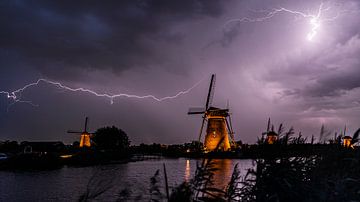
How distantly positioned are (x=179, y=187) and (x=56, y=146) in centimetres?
11038

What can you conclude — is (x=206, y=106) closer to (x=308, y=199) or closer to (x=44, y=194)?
(x=44, y=194)

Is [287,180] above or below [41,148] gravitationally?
above

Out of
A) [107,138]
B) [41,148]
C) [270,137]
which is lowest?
[41,148]

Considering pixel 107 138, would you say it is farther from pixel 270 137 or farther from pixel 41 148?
pixel 270 137

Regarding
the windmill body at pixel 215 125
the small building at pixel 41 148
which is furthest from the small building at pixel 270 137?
the windmill body at pixel 215 125

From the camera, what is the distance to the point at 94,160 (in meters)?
105

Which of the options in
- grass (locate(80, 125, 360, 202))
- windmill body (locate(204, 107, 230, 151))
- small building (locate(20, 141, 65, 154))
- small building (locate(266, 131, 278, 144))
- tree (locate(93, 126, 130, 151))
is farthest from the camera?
tree (locate(93, 126, 130, 151))

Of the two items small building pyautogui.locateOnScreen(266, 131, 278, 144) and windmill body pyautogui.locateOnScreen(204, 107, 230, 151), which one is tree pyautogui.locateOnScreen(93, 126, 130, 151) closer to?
windmill body pyautogui.locateOnScreen(204, 107, 230, 151)

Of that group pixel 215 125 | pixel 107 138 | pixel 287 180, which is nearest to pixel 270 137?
pixel 287 180

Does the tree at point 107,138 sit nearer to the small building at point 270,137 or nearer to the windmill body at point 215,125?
the windmill body at point 215,125

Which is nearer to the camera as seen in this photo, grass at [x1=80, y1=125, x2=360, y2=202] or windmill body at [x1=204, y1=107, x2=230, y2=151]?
grass at [x1=80, y1=125, x2=360, y2=202]

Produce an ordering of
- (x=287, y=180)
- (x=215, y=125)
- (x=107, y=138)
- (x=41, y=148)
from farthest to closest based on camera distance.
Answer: (x=107, y=138)
(x=215, y=125)
(x=41, y=148)
(x=287, y=180)

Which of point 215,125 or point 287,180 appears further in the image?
point 215,125

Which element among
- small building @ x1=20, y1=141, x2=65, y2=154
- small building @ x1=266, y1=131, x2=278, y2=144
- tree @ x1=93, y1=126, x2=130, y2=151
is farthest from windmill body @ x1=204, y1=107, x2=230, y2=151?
small building @ x1=266, y1=131, x2=278, y2=144
